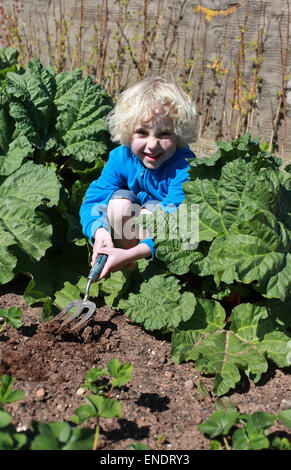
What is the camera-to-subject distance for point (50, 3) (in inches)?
219

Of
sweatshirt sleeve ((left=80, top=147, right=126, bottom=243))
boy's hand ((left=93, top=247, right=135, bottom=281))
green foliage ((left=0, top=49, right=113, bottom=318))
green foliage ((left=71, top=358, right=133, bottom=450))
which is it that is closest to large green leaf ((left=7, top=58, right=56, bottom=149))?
green foliage ((left=0, top=49, right=113, bottom=318))

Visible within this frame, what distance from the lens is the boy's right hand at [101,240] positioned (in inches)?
109

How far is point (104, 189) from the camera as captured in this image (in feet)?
10.1

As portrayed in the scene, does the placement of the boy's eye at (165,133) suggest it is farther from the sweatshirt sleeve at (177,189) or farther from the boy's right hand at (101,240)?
the boy's right hand at (101,240)

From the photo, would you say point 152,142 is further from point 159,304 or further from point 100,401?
point 100,401

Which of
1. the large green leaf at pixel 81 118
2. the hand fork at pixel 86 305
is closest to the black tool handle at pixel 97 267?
the hand fork at pixel 86 305

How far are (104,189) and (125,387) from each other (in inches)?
48.6

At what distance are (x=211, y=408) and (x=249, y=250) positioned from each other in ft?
2.22

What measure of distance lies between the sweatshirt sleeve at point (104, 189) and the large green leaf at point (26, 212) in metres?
0.21

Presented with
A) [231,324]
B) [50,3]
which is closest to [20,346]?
[231,324]

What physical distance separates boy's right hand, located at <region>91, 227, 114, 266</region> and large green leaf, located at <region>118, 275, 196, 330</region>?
0.28 m

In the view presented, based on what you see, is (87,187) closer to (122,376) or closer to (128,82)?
(122,376)

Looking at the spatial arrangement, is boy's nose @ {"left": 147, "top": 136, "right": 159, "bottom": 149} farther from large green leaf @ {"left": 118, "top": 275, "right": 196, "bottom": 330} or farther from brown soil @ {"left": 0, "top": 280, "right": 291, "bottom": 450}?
brown soil @ {"left": 0, "top": 280, "right": 291, "bottom": 450}

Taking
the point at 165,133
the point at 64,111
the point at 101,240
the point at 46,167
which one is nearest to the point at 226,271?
the point at 101,240
